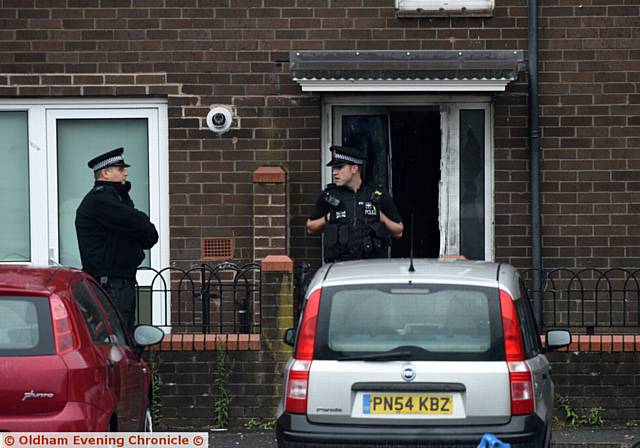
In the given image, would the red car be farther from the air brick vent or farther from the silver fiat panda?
the air brick vent

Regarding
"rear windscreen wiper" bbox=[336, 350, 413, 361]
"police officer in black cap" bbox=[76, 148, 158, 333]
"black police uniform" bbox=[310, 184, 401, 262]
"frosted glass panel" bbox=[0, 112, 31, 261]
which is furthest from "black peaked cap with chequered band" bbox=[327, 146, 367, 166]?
"rear windscreen wiper" bbox=[336, 350, 413, 361]

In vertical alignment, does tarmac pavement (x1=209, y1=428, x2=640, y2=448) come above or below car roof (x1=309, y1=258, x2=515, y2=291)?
below

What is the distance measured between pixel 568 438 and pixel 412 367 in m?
3.68

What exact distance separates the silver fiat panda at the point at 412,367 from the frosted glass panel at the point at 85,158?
240 inches

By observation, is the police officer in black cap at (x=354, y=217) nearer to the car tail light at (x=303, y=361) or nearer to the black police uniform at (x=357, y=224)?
the black police uniform at (x=357, y=224)

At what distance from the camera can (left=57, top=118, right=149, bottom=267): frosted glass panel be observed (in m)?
13.3

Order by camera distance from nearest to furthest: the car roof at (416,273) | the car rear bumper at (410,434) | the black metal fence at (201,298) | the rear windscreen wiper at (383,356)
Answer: the car rear bumper at (410,434) < the rear windscreen wiper at (383,356) < the car roof at (416,273) < the black metal fence at (201,298)

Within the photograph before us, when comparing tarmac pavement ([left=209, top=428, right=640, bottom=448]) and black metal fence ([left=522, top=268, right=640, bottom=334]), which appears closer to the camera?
tarmac pavement ([left=209, top=428, right=640, bottom=448])

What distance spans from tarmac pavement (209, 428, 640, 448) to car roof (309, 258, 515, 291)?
8.99 ft

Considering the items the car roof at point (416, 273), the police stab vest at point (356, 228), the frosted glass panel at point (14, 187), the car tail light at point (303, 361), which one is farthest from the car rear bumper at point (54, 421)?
the frosted glass panel at point (14, 187)

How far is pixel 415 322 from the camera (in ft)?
24.2

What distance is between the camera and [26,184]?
1330 cm

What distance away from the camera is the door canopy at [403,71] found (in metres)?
12.4

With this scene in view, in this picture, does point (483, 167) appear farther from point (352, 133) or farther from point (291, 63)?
point (291, 63)
